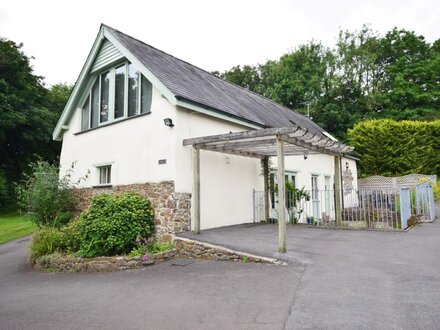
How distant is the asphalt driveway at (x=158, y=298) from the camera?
410 centimetres

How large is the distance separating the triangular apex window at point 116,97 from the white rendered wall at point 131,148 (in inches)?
15.6

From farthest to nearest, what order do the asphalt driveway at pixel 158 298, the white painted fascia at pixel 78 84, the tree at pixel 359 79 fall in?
1. the tree at pixel 359 79
2. the white painted fascia at pixel 78 84
3. the asphalt driveway at pixel 158 298

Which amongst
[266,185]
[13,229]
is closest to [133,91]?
[266,185]

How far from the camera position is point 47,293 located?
19.7ft

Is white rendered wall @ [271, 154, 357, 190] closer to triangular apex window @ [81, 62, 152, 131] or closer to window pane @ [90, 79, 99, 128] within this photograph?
triangular apex window @ [81, 62, 152, 131]

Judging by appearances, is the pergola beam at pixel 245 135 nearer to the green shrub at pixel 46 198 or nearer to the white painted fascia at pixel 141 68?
the white painted fascia at pixel 141 68

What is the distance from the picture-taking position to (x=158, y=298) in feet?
16.6

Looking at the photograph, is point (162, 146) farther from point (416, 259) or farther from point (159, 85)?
point (416, 259)

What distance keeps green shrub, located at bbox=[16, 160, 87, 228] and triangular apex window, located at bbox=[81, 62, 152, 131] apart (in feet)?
8.36

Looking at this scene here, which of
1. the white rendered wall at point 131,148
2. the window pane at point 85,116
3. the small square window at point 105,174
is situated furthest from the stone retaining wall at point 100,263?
the window pane at point 85,116

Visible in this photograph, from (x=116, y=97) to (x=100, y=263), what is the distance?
6417mm

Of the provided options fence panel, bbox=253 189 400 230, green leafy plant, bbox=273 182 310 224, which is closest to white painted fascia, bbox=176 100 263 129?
fence panel, bbox=253 189 400 230

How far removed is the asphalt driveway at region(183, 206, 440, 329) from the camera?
3.75 meters

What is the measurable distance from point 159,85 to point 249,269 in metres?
5.85
